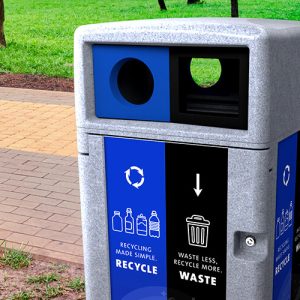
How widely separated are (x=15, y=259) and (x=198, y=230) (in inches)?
76.2

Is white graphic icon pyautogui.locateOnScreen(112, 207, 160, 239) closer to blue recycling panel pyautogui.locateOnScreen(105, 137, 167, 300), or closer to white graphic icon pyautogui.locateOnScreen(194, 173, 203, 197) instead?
blue recycling panel pyautogui.locateOnScreen(105, 137, 167, 300)

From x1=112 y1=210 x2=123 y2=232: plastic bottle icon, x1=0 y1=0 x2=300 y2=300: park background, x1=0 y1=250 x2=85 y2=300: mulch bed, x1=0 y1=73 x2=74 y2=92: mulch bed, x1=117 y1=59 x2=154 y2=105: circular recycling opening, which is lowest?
x1=0 y1=73 x2=74 y2=92: mulch bed

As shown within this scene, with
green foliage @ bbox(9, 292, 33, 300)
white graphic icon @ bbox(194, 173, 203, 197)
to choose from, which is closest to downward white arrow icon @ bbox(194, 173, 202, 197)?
white graphic icon @ bbox(194, 173, 203, 197)

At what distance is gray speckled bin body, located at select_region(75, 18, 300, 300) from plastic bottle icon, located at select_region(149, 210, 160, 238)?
23 centimetres

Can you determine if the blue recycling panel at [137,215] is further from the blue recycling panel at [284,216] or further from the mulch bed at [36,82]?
the mulch bed at [36,82]

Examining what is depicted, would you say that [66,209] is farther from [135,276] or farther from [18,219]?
[135,276]

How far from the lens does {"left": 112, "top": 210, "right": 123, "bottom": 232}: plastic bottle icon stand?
2.79m

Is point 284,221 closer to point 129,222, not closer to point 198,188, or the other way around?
point 198,188

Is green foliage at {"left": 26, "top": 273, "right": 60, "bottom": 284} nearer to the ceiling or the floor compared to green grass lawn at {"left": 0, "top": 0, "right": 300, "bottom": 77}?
nearer to the ceiling

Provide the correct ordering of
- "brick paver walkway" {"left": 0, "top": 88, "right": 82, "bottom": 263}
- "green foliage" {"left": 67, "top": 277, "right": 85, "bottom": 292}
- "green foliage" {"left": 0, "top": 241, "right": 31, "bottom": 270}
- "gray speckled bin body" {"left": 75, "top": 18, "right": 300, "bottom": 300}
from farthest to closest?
"brick paver walkway" {"left": 0, "top": 88, "right": 82, "bottom": 263} → "green foliage" {"left": 0, "top": 241, "right": 31, "bottom": 270} → "green foliage" {"left": 67, "top": 277, "right": 85, "bottom": 292} → "gray speckled bin body" {"left": 75, "top": 18, "right": 300, "bottom": 300}

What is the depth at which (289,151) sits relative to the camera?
8.84 ft

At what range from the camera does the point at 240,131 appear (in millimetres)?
2451

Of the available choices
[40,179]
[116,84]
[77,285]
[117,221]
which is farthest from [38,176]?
[116,84]

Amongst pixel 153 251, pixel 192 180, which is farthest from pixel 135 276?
pixel 192 180
